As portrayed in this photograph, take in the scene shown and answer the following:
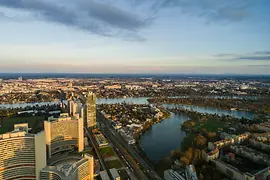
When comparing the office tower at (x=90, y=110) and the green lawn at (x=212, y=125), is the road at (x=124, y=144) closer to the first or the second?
the office tower at (x=90, y=110)

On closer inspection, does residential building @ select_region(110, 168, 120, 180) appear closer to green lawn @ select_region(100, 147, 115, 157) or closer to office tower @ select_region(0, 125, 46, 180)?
green lawn @ select_region(100, 147, 115, 157)

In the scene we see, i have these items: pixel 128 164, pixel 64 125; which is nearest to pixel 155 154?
pixel 128 164

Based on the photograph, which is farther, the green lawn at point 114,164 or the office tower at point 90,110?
the office tower at point 90,110

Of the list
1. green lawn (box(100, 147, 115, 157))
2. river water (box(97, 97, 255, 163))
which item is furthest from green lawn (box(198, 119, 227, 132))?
green lawn (box(100, 147, 115, 157))

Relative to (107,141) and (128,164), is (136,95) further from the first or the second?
(128,164)

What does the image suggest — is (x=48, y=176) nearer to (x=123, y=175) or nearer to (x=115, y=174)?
(x=115, y=174)

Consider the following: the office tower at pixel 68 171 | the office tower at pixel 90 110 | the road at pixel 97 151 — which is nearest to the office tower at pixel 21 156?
the office tower at pixel 68 171

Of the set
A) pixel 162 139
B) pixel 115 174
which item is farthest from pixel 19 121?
pixel 115 174
